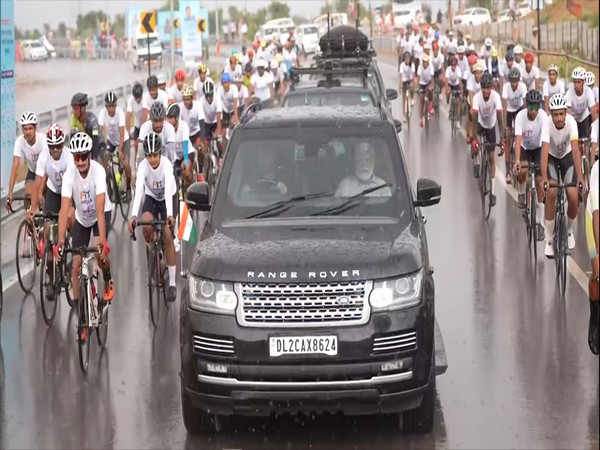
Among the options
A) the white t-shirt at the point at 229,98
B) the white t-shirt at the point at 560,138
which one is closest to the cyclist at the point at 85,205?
the white t-shirt at the point at 560,138

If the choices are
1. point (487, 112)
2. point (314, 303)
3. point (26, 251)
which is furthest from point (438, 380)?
point (487, 112)

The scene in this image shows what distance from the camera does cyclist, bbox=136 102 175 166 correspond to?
54.2 ft

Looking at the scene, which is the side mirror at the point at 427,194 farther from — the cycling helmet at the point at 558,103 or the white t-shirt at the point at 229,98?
the white t-shirt at the point at 229,98

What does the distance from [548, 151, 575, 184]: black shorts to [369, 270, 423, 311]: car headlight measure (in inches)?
267

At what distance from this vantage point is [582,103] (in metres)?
20.3

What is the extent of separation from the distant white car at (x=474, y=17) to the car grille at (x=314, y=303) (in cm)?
5192

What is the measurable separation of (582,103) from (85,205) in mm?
9988

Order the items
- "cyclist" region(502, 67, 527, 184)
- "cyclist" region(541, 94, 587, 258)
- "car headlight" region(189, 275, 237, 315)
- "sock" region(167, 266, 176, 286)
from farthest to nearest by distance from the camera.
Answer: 1. "cyclist" region(502, 67, 527, 184)
2. "cyclist" region(541, 94, 587, 258)
3. "sock" region(167, 266, 176, 286)
4. "car headlight" region(189, 275, 237, 315)

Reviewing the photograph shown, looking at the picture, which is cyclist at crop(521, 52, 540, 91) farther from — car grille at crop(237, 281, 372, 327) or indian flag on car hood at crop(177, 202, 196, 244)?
car grille at crop(237, 281, 372, 327)

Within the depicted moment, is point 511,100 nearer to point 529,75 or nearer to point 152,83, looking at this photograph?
point 529,75

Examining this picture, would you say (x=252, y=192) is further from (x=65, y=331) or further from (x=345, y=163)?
(x=65, y=331)

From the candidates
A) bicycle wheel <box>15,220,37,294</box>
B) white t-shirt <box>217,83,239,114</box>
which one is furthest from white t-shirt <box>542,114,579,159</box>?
white t-shirt <box>217,83,239,114</box>

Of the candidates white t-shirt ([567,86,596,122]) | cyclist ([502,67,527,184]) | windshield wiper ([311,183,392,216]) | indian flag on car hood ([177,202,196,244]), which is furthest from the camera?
cyclist ([502,67,527,184])

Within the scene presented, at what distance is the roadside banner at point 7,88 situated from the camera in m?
21.3
